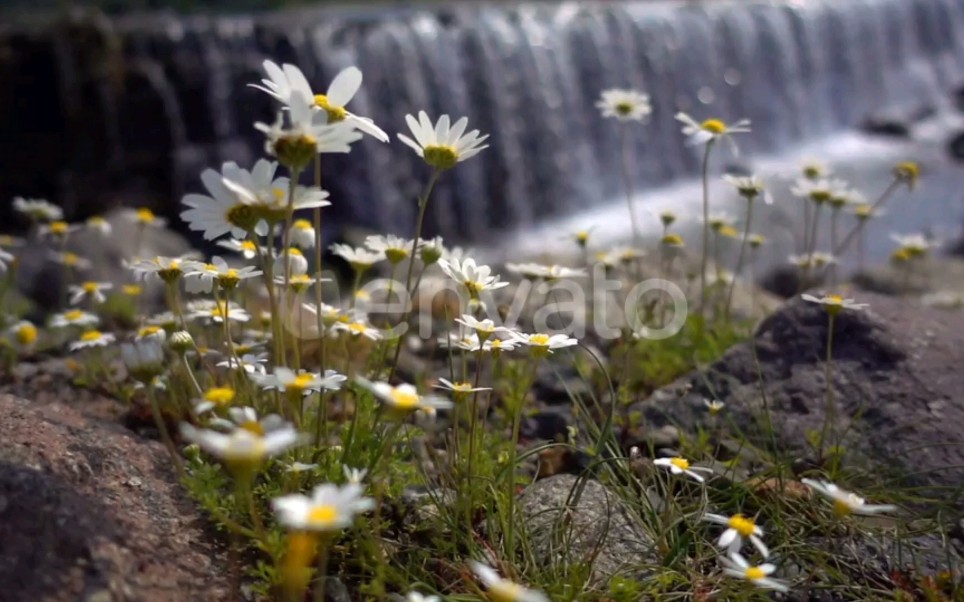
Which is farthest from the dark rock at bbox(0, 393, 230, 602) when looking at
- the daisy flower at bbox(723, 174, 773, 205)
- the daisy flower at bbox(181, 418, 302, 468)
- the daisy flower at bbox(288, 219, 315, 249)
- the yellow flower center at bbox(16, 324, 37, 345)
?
the daisy flower at bbox(723, 174, 773, 205)

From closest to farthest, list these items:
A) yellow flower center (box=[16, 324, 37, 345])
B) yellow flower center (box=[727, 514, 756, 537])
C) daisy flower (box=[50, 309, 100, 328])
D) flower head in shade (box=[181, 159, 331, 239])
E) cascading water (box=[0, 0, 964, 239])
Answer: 1. flower head in shade (box=[181, 159, 331, 239])
2. yellow flower center (box=[727, 514, 756, 537])
3. daisy flower (box=[50, 309, 100, 328])
4. yellow flower center (box=[16, 324, 37, 345])
5. cascading water (box=[0, 0, 964, 239])

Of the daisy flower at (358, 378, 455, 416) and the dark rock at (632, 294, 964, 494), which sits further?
the dark rock at (632, 294, 964, 494)

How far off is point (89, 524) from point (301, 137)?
2.28 ft

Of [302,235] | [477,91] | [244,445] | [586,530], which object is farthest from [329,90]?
[477,91]

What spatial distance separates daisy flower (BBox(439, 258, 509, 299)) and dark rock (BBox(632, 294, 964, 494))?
0.72 m

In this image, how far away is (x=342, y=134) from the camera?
1.42 metres

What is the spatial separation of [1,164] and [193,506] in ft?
Answer: 22.1

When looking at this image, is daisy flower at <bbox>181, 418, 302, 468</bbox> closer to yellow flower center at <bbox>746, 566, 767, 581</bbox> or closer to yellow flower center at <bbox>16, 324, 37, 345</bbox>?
yellow flower center at <bbox>746, 566, 767, 581</bbox>

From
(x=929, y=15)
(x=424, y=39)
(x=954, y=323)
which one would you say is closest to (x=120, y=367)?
(x=954, y=323)

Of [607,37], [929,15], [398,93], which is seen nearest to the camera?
[398,93]

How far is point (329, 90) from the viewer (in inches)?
65.4

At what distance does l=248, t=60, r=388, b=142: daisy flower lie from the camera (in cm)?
159

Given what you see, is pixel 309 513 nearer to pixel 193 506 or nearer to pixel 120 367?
pixel 193 506

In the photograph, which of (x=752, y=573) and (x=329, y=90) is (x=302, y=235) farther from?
(x=752, y=573)
